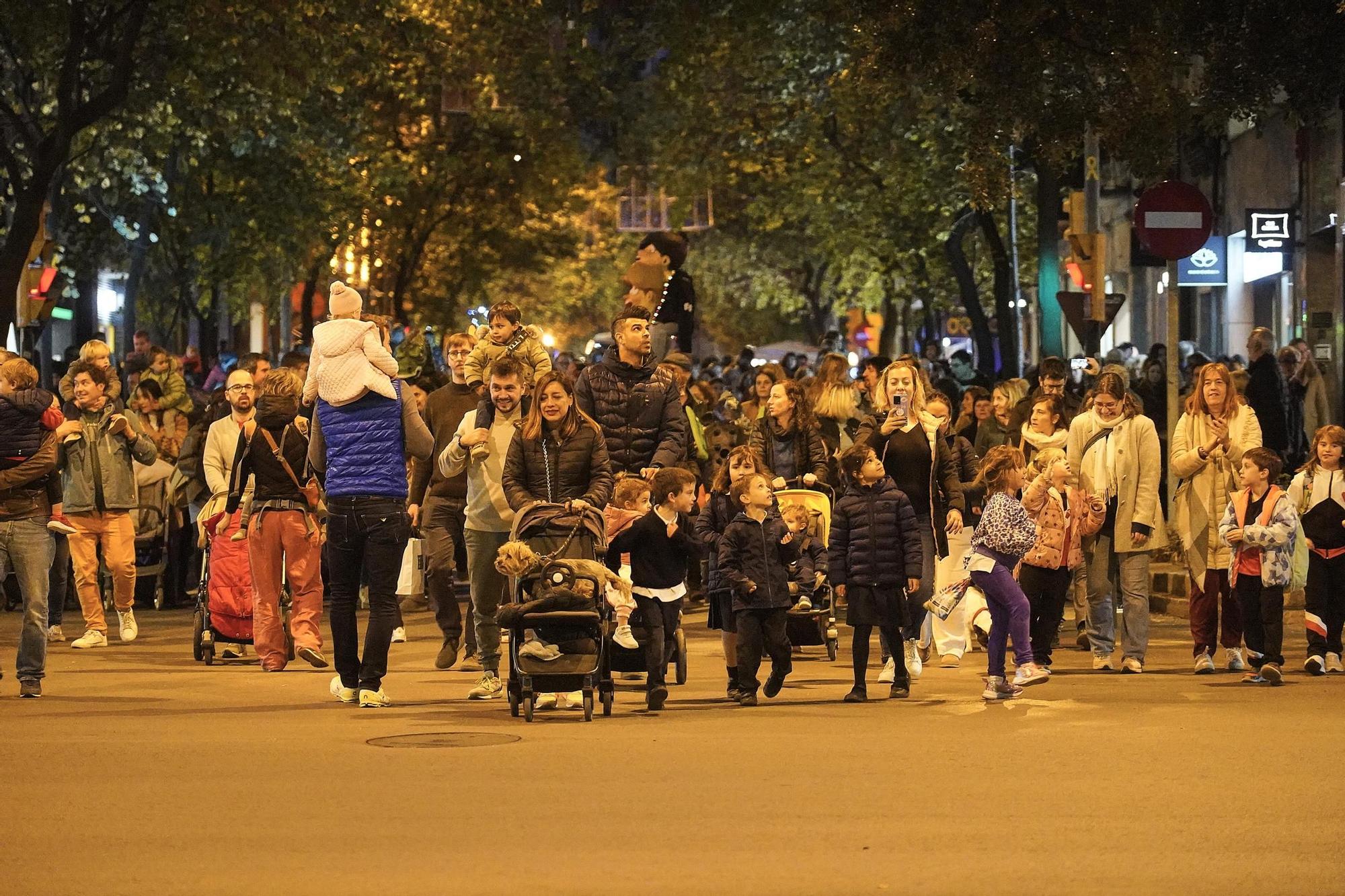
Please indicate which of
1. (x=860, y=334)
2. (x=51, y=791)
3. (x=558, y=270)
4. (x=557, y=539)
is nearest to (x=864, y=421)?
(x=557, y=539)

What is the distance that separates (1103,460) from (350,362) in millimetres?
5441

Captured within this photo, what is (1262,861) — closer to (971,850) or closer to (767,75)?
(971,850)

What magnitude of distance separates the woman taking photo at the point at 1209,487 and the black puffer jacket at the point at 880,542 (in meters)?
2.31

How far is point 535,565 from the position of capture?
41.5 ft

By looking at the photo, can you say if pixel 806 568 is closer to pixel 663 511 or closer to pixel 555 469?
pixel 663 511

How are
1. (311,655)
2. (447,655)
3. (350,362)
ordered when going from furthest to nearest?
1. (447,655)
2. (311,655)
3. (350,362)

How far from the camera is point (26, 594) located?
14.0 metres

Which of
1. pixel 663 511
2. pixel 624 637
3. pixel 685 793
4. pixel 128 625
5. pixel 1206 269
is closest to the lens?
pixel 685 793

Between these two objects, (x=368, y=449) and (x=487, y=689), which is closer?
(x=368, y=449)

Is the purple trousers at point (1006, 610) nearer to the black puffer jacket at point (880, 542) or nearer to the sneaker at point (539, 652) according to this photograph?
the black puffer jacket at point (880, 542)

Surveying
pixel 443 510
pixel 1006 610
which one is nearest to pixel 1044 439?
pixel 1006 610

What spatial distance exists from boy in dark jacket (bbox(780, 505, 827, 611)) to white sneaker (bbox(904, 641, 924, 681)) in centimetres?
101

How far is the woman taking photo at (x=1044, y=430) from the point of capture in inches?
659

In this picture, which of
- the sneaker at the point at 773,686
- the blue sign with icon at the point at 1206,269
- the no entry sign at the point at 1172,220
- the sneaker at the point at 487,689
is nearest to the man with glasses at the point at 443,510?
the sneaker at the point at 487,689
